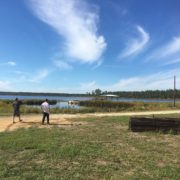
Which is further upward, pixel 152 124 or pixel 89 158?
pixel 152 124

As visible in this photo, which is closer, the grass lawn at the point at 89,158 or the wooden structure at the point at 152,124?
the grass lawn at the point at 89,158

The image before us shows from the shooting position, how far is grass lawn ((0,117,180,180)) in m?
7.73

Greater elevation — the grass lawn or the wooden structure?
the wooden structure

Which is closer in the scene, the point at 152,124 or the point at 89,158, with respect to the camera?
the point at 89,158

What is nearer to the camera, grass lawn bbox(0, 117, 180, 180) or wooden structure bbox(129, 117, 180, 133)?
grass lawn bbox(0, 117, 180, 180)

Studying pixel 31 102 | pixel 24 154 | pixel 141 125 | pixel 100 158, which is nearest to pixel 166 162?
pixel 100 158

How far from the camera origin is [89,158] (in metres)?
9.40

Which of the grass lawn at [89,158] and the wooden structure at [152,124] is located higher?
the wooden structure at [152,124]

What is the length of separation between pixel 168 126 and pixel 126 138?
3.55 meters

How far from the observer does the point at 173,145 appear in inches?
479

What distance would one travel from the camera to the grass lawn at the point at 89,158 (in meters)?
7.73

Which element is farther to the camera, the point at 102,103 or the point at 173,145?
the point at 102,103

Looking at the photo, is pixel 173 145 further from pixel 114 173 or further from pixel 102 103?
pixel 102 103

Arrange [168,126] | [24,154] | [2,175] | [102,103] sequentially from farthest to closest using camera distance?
[102,103] → [168,126] → [24,154] → [2,175]
